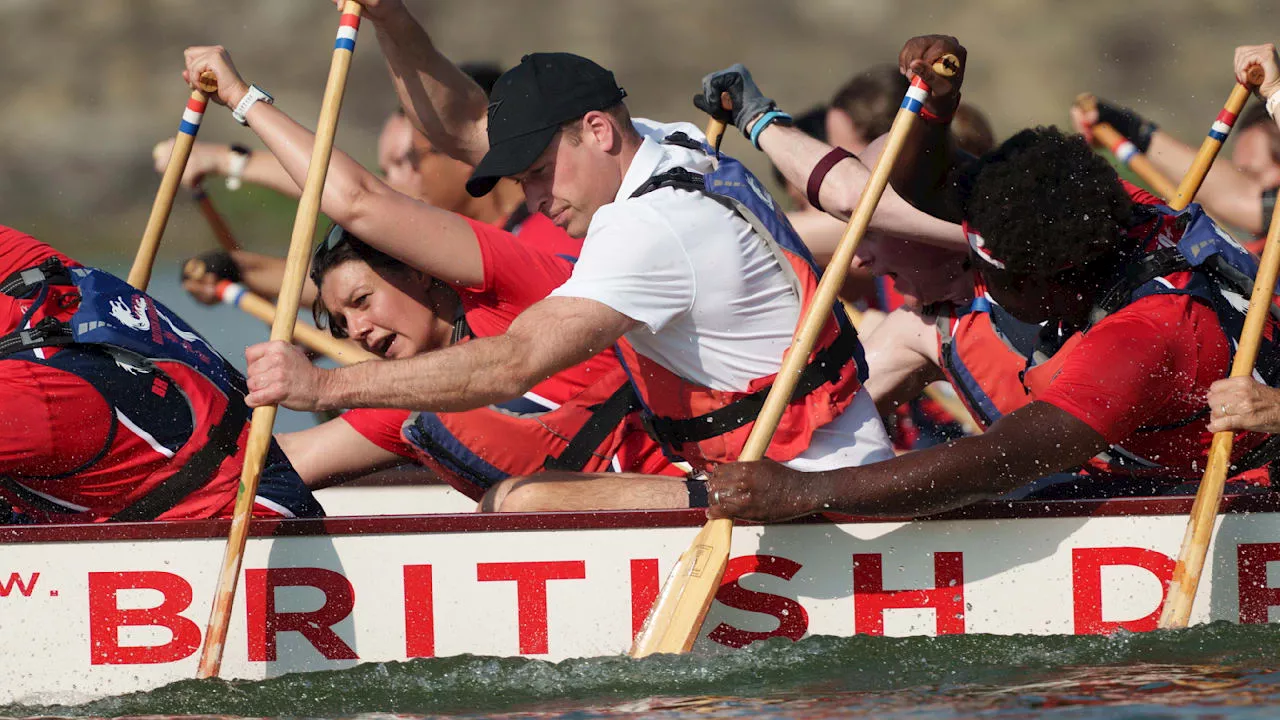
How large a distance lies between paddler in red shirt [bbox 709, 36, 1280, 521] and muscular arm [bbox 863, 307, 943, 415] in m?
1.32

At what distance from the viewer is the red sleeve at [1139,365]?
4.02m

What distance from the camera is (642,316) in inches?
159

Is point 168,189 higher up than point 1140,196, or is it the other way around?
point 168,189

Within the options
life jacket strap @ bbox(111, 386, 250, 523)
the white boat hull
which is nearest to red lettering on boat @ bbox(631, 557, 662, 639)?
the white boat hull

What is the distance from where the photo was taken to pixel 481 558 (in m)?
4.38

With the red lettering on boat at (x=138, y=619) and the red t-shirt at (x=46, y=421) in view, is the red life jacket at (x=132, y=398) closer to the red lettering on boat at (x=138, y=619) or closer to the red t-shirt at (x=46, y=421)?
the red t-shirt at (x=46, y=421)

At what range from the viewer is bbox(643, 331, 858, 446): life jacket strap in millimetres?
4414

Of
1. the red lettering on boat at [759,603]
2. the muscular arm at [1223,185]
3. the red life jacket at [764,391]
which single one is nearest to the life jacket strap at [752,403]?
the red life jacket at [764,391]

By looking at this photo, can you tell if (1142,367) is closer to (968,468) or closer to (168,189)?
(968,468)

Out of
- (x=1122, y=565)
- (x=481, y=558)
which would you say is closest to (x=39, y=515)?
(x=481, y=558)

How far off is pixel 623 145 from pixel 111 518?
1674mm

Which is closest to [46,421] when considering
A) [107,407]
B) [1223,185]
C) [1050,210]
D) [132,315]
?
[107,407]

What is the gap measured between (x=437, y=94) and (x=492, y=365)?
1.82 m

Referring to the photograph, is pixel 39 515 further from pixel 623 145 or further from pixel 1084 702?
pixel 1084 702
